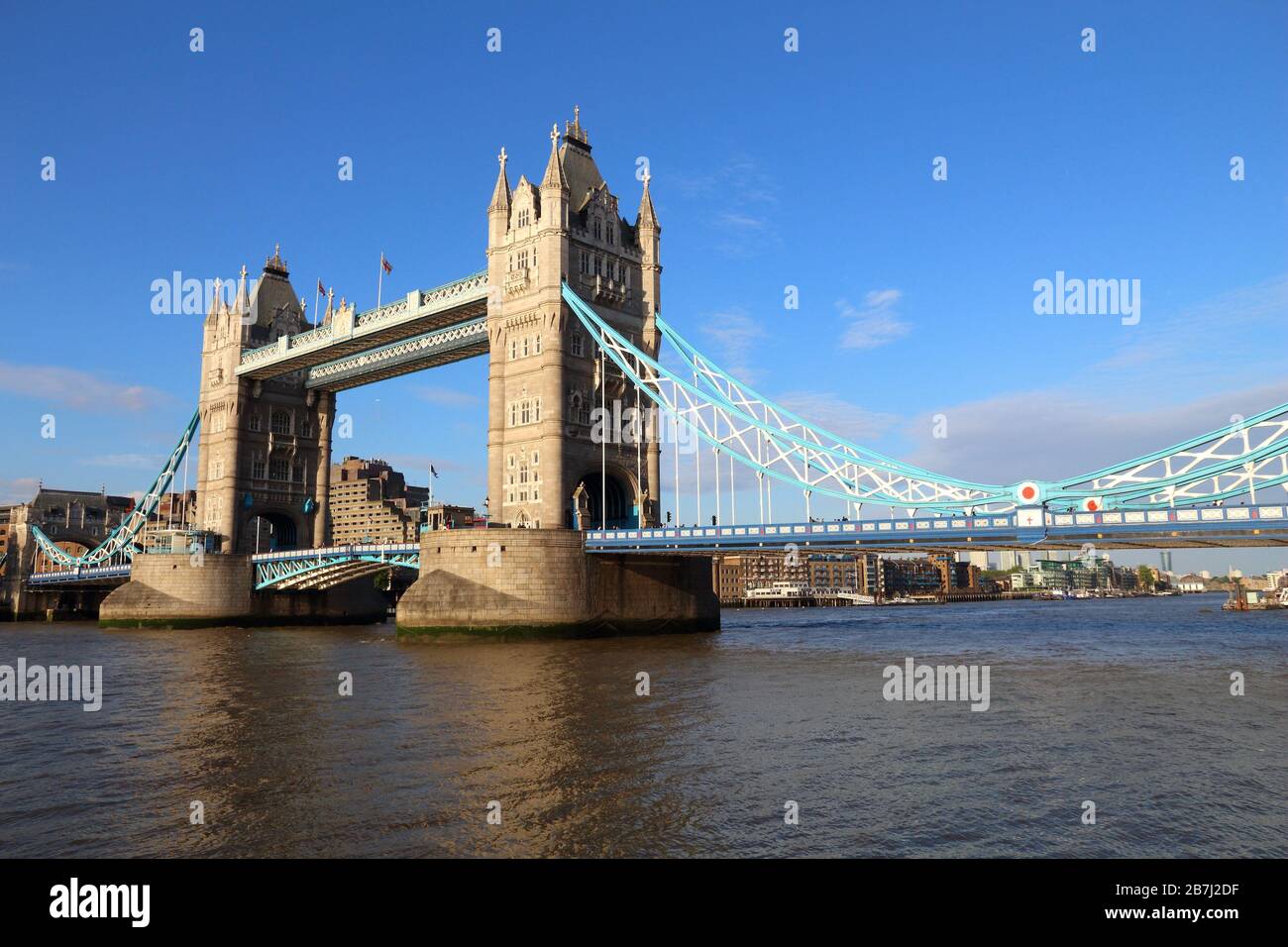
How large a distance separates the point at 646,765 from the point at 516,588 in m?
31.2

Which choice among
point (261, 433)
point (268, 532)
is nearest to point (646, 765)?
point (261, 433)

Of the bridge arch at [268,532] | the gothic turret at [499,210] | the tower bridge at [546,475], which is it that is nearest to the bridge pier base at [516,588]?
the tower bridge at [546,475]

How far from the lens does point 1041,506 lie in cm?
3778

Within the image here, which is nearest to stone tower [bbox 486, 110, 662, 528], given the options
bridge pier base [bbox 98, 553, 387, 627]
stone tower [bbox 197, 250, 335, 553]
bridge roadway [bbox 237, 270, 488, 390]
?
bridge roadway [bbox 237, 270, 488, 390]

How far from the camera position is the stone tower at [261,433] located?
7681 centimetres

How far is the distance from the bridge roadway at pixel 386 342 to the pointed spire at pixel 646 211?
1079cm

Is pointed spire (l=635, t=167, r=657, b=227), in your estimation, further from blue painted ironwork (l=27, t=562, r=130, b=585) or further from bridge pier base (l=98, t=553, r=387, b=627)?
blue painted ironwork (l=27, t=562, r=130, b=585)

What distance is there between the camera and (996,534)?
38.6 meters

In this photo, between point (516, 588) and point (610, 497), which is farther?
point (610, 497)

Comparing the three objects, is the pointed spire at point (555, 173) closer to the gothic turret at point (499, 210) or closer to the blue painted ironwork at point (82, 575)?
the gothic turret at point (499, 210)

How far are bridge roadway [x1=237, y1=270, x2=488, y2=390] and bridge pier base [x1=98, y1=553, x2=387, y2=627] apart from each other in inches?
630

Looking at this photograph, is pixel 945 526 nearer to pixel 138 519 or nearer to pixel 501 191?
pixel 501 191
